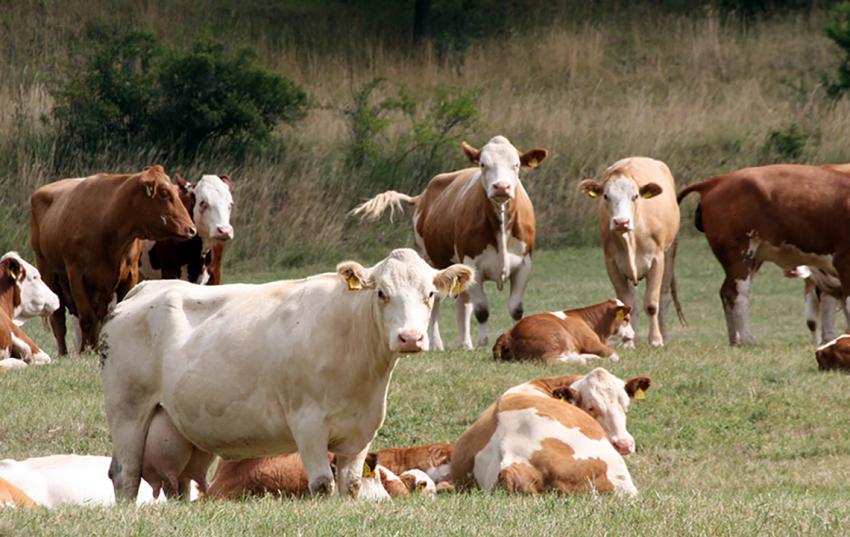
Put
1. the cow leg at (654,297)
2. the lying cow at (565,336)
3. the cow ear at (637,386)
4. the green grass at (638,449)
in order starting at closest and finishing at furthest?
the green grass at (638,449), the cow ear at (637,386), the lying cow at (565,336), the cow leg at (654,297)

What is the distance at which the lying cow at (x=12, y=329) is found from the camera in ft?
53.1

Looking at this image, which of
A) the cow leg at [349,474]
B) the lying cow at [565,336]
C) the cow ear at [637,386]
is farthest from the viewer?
the lying cow at [565,336]

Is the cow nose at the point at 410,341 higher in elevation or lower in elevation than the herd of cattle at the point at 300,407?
higher

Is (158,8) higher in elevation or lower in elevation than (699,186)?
lower

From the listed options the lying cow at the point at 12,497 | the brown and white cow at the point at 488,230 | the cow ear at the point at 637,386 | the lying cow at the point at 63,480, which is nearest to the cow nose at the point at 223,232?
the brown and white cow at the point at 488,230

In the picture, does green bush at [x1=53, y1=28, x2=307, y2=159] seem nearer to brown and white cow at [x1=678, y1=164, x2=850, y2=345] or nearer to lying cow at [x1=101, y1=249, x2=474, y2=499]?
brown and white cow at [x1=678, y1=164, x2=850, y2=345]

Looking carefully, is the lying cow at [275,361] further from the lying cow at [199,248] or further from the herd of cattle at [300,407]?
the lying cow at [199,248]

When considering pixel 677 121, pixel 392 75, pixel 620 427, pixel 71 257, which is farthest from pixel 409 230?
pixel 620 427

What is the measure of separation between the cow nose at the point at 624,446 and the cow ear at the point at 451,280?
5.80 feet

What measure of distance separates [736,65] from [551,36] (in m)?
5.27

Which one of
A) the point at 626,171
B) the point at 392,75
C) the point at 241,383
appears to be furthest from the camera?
the point at 392,75

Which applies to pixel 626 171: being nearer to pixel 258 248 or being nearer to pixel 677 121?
pixel 258 248

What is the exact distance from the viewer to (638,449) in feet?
41.2

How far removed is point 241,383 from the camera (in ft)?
32.0
